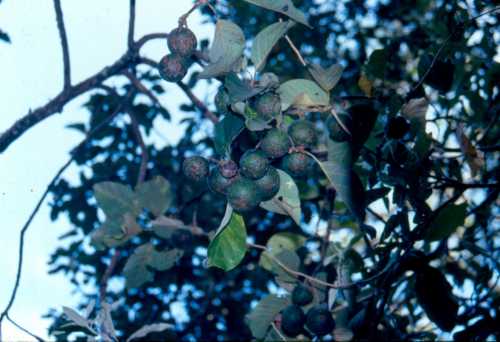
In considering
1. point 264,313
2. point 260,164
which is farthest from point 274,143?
point 264,313

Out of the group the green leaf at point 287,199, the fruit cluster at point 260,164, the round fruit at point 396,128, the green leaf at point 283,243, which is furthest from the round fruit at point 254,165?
the green leaf at point 283,243

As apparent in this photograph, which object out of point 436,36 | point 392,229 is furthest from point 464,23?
point 436,36

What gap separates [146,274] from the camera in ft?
8.31

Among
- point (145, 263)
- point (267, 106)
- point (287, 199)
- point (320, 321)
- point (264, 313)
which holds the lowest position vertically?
point (320, 321)

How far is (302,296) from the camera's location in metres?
2.13

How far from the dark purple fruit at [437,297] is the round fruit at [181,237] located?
1104mm

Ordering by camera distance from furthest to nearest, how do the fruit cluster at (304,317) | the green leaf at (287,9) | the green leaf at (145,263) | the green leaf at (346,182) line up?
the green leaf at (145,263), the fruit cluster at (304,317), the green leaf at (346,182), the green leaf at (287,9)

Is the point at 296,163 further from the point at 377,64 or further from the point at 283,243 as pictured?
the point at 283,243

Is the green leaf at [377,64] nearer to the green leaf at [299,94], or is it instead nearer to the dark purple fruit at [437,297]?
the green leaf at [299,94]

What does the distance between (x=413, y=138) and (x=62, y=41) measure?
1445mm

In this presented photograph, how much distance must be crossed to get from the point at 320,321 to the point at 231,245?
1.78 feet

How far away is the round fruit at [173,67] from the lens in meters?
1.50

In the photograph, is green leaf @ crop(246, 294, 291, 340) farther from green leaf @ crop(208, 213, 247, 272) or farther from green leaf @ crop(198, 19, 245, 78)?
green leaf @ crop(198, 19, 245, 78)

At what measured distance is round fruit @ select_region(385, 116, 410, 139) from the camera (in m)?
1.88
